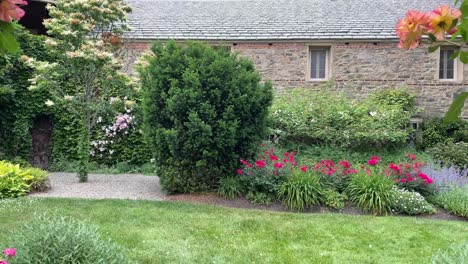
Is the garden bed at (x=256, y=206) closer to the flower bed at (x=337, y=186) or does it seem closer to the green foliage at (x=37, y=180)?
the flower bed at (x=337, y=186)

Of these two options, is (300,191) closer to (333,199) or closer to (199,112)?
(333,199)

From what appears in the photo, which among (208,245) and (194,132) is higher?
(194,132)

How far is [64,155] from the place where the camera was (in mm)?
12180

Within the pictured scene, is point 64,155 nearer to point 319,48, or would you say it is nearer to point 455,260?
point 319,48

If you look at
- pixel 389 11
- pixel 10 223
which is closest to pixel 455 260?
pixel 10 223

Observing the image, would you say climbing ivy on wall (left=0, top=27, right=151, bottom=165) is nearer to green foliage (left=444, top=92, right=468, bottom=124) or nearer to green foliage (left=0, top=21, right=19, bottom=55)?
green foliage (left=0, top=21, right=19, bottom=55)

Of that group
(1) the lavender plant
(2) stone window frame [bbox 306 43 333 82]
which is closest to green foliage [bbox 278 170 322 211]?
(1) the lavender plant

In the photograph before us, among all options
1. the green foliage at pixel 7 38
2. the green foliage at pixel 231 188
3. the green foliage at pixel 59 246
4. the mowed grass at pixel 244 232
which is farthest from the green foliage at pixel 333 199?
the green foliage at pixel 7 38

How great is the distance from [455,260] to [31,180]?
7589mm

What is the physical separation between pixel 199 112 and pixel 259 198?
1.92 metres

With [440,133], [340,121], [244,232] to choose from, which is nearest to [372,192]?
[244,232]

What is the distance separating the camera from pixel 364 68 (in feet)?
47.4

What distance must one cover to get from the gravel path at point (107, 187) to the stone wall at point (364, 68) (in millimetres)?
5557

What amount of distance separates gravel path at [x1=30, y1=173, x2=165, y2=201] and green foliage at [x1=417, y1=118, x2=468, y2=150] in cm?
893
